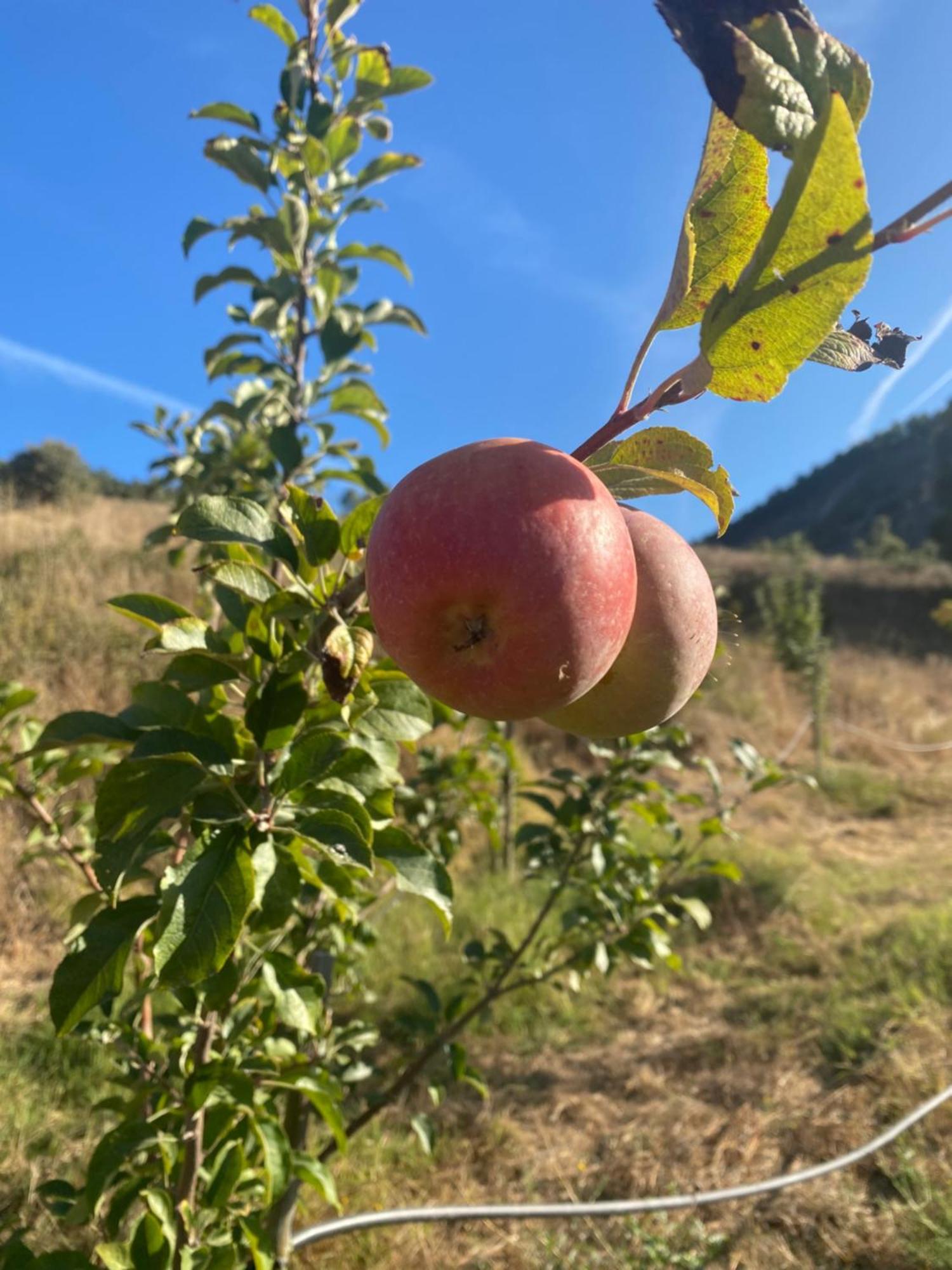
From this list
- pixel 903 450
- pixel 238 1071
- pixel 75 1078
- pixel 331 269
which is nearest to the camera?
pixel 238 1071

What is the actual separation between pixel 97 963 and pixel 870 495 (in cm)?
4443

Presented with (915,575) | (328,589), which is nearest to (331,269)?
(328,589)

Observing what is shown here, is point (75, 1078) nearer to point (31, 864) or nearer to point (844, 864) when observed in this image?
point (31, 864)

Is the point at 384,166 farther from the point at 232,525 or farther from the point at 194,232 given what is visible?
the point at 232,525

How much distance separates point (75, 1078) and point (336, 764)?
2414 millimetres

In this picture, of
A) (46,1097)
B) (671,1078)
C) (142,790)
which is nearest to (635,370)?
(142,790)

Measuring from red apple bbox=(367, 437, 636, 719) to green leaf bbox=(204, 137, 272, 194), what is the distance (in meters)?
2.04

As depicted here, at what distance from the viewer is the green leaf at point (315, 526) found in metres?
0.90

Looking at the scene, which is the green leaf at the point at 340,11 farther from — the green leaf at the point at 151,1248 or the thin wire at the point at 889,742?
the thin wire at the point at 889,742

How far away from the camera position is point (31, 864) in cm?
414

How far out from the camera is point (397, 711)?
1061 mm

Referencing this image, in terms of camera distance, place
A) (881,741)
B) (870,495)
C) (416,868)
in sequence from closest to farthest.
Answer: (416,868) < (881,741) < (870,495)

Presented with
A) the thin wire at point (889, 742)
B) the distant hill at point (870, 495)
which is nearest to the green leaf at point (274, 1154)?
the thin wire at point (889, 742)

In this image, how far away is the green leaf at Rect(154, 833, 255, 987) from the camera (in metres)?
0.81
